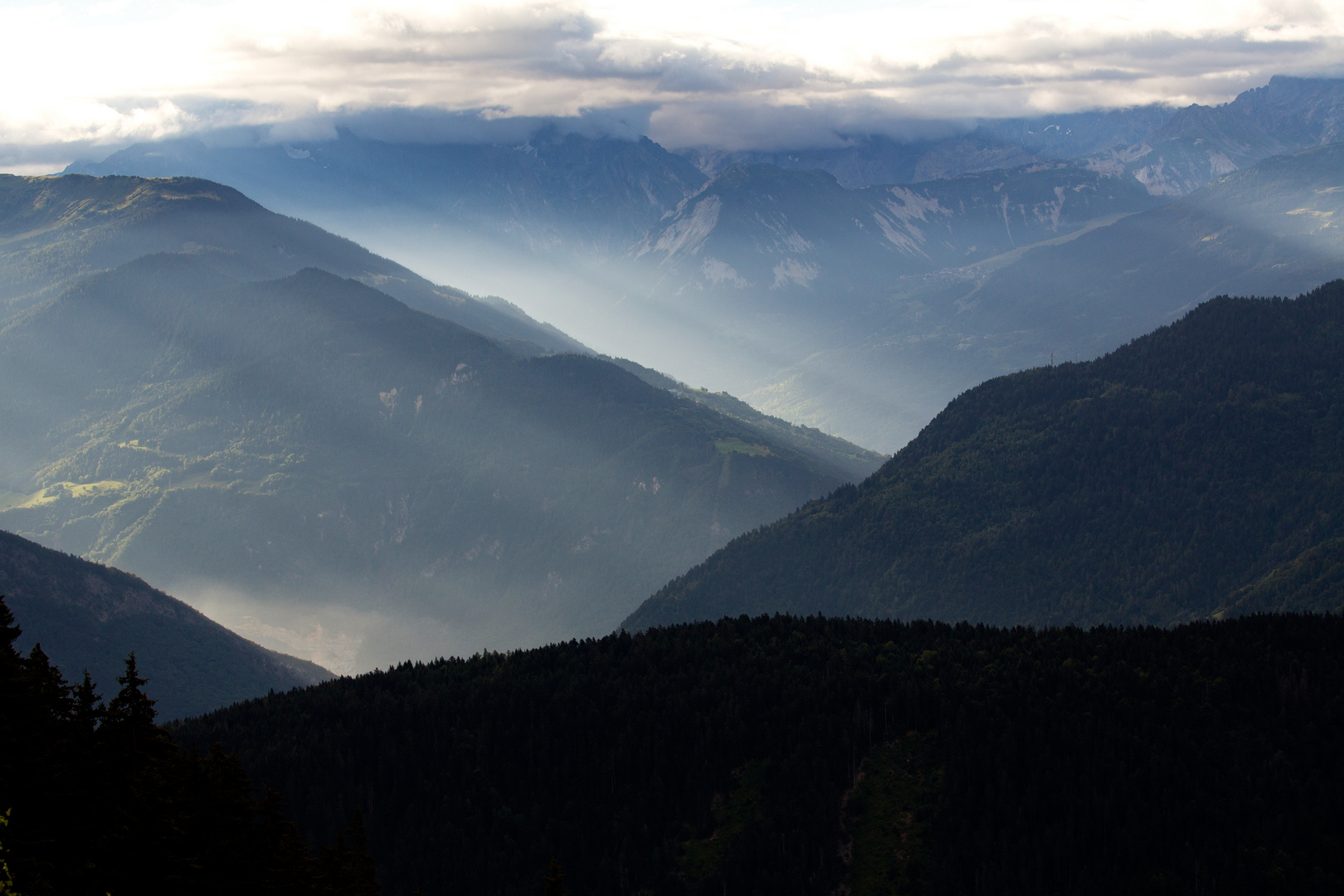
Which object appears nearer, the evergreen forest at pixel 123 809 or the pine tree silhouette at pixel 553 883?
the pine tree silhouette at pixel 553 883

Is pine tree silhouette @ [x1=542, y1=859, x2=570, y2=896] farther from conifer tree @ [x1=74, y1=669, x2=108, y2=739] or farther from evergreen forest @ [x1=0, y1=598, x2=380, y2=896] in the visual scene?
conifer tree @ [x1=74, y1=669, x2=108, y2=739]

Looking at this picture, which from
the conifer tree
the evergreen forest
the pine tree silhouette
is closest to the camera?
the pine tree silhouette

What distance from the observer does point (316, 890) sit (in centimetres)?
6875

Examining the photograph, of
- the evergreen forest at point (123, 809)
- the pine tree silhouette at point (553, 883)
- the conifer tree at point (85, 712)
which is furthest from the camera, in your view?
the conifer tree at point (85, 712)

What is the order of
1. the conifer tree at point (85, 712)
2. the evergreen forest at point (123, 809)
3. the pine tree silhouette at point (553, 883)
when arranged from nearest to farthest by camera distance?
the pine tree silhouette at point (553, 883) < the evergreen forest at point (123, 809) < the conifer tree at point (85, 712)

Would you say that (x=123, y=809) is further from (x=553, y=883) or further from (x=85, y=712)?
(x=553, y=883)

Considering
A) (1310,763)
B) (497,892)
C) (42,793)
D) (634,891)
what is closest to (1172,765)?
(1310,763)

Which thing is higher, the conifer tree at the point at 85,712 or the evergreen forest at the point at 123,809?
the conifer tree at the point at 85,712

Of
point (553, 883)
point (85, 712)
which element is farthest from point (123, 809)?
point (553, 883)

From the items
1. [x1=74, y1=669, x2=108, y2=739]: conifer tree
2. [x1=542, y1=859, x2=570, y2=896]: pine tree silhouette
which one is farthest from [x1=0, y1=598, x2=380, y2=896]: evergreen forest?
[x1=542, y1=859, x2=570, y2=896]: pine tree silhouette

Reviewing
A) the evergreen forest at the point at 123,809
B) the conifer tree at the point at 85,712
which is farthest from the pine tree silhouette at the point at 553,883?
the conifer tree at the point at 85,712

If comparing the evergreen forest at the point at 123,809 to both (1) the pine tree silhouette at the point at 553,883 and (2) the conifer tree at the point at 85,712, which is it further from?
(1) the pine tree silhouette at the point at 553,883

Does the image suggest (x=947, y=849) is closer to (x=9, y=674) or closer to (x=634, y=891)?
(x=634, y=891)

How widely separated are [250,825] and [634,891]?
134 meters
